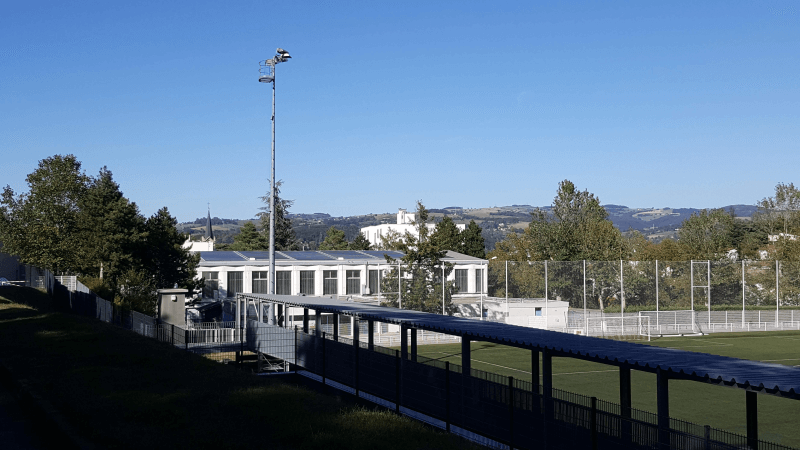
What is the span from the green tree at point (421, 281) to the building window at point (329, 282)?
529 cm

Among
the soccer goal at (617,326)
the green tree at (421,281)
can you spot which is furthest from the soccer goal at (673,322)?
the green tree at (421,281)

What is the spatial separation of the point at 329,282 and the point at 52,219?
19.5 m

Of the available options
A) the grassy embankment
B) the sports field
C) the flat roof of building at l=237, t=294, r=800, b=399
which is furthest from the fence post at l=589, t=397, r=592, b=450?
the sports field

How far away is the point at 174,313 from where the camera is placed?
114 feet

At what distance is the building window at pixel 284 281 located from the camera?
178 ft

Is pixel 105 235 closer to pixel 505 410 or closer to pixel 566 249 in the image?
pixel 505 410

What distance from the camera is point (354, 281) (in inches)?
2255

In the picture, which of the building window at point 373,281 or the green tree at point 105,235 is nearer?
the green tree at point 105,235

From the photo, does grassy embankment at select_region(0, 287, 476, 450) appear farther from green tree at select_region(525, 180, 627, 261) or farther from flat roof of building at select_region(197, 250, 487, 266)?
green tree at select_region(525, 180, 627, 261)

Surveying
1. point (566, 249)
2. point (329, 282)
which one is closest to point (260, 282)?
point (329, 282)

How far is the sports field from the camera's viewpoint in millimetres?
20516

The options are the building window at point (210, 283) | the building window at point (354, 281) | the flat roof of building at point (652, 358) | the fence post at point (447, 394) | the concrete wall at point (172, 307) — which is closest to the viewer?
the flat roof of building at point (652, 358)

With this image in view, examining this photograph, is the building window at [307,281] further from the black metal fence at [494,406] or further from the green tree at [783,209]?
the green tree at [783,209]

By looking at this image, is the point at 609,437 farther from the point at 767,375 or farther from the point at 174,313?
the point at 174,313
